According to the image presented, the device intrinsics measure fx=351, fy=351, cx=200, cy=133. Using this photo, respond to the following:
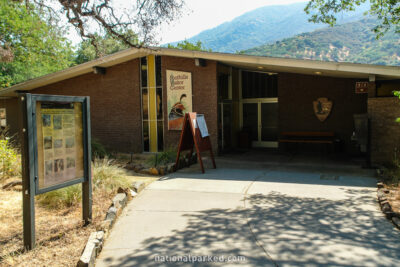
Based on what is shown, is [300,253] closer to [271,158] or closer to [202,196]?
[202,196]

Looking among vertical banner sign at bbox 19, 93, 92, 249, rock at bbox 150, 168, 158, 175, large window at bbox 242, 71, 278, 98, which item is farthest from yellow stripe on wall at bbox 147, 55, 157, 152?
vertical banner sign at bbox 19, 93, 92, 249

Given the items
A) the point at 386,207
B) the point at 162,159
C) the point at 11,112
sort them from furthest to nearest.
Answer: the point at 11,112 → the point at 162,159 → the point at 386,207

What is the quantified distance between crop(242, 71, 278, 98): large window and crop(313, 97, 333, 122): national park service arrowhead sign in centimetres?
213

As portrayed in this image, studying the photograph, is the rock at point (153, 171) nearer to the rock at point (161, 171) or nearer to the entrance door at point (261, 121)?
the rock at point (161, 171)

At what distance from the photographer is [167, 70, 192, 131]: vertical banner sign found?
45.7 feet

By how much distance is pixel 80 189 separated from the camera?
6812 millimetres

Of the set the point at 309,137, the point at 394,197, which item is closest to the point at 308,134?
the point at 309,137

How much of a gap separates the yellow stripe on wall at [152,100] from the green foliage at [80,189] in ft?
21.4

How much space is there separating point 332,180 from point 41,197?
22.2ft

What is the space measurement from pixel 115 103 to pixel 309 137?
332 inches

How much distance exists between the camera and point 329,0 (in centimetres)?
1220

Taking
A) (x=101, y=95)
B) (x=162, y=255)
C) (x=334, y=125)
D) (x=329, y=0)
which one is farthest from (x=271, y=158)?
(x=162, y=255)

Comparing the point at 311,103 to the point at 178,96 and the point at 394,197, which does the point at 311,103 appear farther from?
the point at 394,197

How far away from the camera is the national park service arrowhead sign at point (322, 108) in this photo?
1423 cm
